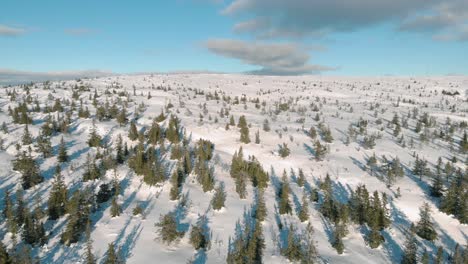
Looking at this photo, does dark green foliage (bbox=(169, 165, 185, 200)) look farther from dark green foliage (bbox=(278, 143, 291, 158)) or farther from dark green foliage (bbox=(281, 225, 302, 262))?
dark green foliage (bbox=(278, 143, 291, 158))

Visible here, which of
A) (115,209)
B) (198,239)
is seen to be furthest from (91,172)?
(198,239)

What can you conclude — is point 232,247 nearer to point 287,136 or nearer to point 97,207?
point 97,207

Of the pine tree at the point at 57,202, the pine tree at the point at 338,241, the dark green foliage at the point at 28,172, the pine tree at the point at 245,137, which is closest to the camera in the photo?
the pine tree at the point at 338,241

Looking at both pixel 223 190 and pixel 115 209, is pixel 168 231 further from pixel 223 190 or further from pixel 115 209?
pixel 223 190

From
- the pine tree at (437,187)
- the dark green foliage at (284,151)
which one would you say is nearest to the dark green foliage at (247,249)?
the dark green foliage at (284,151)

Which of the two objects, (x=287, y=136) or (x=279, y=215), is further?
(x=287, y=136)

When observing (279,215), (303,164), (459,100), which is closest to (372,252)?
(279,215)

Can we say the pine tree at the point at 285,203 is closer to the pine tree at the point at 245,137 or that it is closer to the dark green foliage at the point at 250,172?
the dark green foliage at the point at 250,172

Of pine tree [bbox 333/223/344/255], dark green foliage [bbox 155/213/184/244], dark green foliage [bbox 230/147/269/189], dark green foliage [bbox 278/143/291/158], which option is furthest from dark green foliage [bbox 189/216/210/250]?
dark green foliage [bbox 278/143/291/158]
